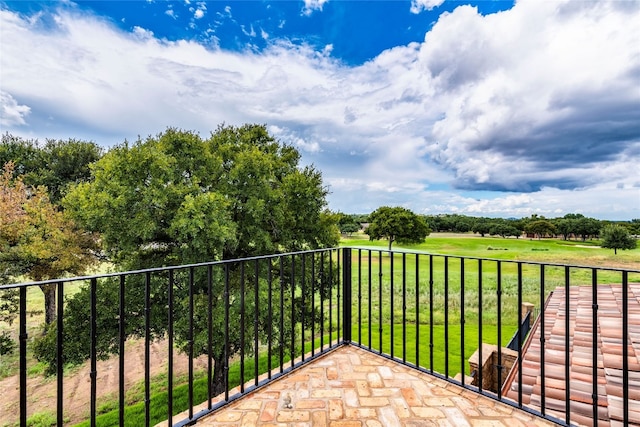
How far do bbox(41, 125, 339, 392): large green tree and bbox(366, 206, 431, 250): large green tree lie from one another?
16.3 meters

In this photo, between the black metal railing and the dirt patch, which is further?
the dirt patch

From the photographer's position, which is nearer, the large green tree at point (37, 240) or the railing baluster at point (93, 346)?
the railing baluster at point (93, 346)

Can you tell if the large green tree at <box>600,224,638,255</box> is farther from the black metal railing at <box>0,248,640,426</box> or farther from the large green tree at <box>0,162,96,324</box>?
the large green tree at <box>0,162,96,324</box>

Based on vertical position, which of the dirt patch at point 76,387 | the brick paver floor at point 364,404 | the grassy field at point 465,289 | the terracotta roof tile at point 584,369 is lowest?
the dirt patch at point 76,387

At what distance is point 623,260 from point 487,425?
70.8 ft

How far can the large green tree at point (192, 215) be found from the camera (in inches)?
275

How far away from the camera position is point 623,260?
16.5 m

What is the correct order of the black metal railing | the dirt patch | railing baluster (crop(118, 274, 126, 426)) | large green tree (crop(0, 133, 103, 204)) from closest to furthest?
railing baluster (crop(118, 274, 126, 426)) < the black metal railing < the dirt patch < large green tree (crop(0, 133, 103, 204))

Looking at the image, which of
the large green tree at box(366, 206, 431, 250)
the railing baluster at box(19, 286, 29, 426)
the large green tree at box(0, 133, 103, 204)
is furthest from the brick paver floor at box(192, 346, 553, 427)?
the large green tree at box(366, 206, 431, 250)

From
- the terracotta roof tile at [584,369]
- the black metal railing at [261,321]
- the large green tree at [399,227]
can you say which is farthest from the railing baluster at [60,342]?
the large green tree at [399,227]

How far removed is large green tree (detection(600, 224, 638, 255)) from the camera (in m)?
18.0

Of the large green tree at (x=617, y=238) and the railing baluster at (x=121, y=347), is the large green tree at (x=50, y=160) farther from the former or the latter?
the large green tree at (x=617, y=238)

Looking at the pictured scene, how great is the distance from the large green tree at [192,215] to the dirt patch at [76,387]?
4.83 ft

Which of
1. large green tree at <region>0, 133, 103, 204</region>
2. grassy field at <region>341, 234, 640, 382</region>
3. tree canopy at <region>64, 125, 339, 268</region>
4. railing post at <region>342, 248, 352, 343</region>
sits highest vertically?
large green tree at <region>0, 133, 103, 204</region>
